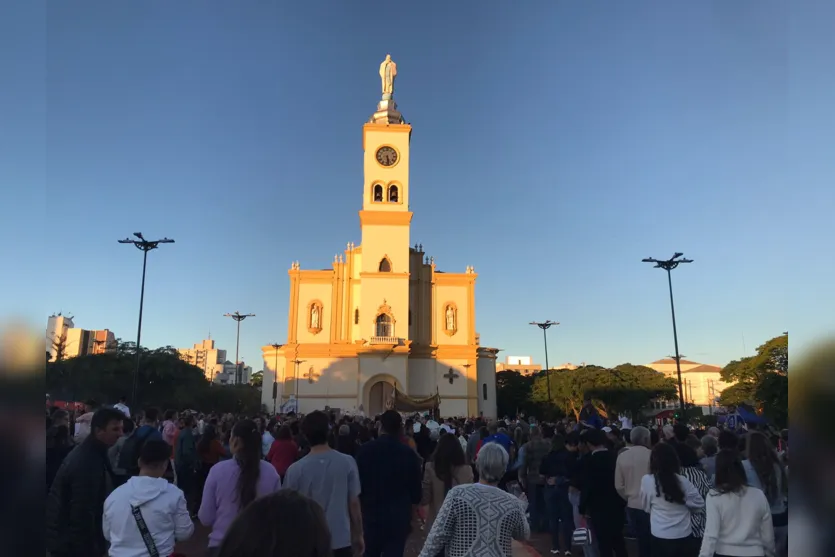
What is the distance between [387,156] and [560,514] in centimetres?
3722

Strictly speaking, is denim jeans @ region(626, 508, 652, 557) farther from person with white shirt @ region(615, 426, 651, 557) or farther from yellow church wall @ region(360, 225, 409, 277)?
yellow church wall @ region(360, 225, 409, 277)

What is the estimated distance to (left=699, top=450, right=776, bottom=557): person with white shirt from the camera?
4004 millimetres

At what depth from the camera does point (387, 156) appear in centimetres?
4356

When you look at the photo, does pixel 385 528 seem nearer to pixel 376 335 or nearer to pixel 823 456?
pixel 823 456

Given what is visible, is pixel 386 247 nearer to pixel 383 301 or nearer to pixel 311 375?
pixel 383 301

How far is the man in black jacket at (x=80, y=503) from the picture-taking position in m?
3.97

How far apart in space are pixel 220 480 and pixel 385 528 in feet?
5.70

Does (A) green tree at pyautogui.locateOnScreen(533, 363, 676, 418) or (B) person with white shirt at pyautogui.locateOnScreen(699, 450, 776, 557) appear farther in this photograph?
(A) green tree at pyautogui.locateOnScreen(533, 363, 676, 418)

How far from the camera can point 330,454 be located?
4766mm

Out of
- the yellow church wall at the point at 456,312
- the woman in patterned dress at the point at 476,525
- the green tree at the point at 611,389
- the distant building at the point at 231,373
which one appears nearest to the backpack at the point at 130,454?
the woman in patterned dress at the point at 476,525

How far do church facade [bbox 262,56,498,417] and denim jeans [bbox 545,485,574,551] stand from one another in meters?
29.9

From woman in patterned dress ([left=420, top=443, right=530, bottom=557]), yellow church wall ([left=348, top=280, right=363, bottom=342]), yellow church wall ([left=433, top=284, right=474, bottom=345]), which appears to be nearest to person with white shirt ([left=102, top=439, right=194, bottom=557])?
woman in patterned dress ([left=420, top=443, right=530, bottom=557])

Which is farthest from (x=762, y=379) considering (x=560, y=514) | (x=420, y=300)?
(x=560, y=514)

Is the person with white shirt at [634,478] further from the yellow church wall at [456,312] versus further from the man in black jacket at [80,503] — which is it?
the yellow church wall at [456,312]
